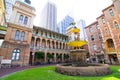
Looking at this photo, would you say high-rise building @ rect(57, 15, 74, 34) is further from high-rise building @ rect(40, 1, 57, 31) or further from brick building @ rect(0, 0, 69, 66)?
brick building @ rect(0, 0, 69, 66)

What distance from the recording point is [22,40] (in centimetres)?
1816

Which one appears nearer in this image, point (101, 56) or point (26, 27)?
point (26, 27)

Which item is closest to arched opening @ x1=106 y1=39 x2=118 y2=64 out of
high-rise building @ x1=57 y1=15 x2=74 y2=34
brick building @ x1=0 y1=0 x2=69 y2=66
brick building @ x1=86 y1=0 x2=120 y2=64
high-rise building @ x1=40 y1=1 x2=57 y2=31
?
brick building @ x1=86 y1=0 x2=120 y2=64

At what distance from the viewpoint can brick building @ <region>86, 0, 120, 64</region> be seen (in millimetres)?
17884

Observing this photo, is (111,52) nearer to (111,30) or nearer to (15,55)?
Answer: (111,30)

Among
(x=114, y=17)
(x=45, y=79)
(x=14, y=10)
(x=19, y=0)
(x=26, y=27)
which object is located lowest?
(x=45, y=79)

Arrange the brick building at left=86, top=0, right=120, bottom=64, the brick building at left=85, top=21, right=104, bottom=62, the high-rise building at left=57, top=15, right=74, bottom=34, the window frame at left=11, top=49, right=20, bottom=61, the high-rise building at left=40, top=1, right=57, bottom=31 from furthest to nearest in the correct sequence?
the high-rise building at left=40, top=1, right=57, bottom=31 → the high-rise building at left=57, top=15, right=74, bottom=34 → the brick building at left=85, top=21, right=104, bottom=62 → the brick building at left=86, top=0, right=120, bottom=64 → the window frame at left=11, top=49, right=20, bottom=61

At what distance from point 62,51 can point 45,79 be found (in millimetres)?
24102

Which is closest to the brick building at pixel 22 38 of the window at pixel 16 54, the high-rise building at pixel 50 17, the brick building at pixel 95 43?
the window at pixel 16 54

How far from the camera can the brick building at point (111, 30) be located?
1788 cm

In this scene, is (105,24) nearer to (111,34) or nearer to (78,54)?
(111,34)

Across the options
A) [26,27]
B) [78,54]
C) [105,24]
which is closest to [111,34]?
[105,24]

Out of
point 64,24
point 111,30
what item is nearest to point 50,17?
point 64,24

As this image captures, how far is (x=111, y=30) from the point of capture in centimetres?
1905
